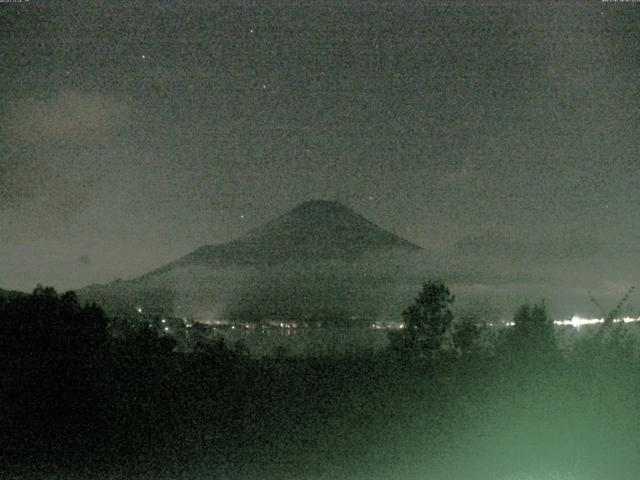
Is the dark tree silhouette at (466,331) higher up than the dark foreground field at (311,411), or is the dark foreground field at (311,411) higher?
the dark tree silhouette at (466,331)

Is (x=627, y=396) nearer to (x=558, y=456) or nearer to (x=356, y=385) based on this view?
(x=558, y=456)

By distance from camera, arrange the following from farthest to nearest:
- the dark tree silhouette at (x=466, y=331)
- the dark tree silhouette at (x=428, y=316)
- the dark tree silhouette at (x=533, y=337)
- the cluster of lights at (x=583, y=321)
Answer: the dark tree silhouette at (x=428, y=316), the dark tree silhouette at (x=466, y=331), the cluster of lights at (x=583, y=321), the dark tree silhouette at (x=533, y=337)

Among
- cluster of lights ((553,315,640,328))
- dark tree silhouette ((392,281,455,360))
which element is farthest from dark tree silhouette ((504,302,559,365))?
dark tree silhouette ((392,281,455,360))

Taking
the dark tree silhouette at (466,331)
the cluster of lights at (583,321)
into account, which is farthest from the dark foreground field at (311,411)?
the dark tree silhouette at (466,331)

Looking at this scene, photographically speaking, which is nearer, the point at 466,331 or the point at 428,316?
the point at 466,331

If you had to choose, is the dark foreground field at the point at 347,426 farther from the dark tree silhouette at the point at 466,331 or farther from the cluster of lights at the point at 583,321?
the dark tree silhouette at the point at 466,331

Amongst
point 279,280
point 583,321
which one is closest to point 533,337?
point 583,321

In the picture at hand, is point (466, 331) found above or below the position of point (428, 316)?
below

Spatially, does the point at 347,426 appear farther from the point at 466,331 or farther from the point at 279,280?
the point at 279,280

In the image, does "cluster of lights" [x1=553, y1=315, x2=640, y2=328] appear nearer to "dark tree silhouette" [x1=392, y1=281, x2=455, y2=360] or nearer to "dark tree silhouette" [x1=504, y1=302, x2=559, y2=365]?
"dark tree silhouette" [x1=504, y1=302, x2=559, y2=365]

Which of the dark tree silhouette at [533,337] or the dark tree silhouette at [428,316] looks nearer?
the dark tree silhouette at [533,337]

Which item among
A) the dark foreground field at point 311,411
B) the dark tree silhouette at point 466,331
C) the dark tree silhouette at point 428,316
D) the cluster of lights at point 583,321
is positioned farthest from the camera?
the dark tree silhouette at point 428,316

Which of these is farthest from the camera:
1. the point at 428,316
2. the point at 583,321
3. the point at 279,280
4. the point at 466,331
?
the point at 279,280

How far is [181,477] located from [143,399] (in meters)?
2.82
